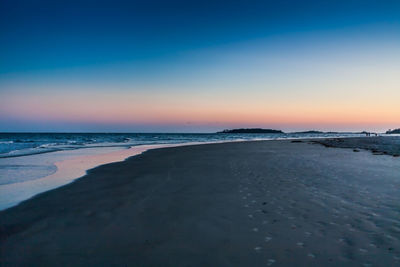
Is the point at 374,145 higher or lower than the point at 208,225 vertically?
higher

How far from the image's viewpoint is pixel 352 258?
4707mm

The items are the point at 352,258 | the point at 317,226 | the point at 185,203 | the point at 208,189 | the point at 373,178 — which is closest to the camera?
the point at 352,258

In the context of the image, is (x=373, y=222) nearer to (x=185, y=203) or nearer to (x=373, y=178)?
(x=185, y=203)

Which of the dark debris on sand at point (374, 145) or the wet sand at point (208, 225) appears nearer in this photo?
the wet sand at point (208, 225)

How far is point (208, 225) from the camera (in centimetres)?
640

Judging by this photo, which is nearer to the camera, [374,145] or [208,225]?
[208,225]

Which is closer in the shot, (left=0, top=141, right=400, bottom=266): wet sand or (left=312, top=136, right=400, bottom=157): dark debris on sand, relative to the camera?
(left=0, top=141, right=400, bottom=266): wet sand

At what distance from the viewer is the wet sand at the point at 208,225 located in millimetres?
4805

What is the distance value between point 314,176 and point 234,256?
921 centimetres

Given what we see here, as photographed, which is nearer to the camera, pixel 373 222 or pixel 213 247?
pixel 213 247

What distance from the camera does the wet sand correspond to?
4.80 m

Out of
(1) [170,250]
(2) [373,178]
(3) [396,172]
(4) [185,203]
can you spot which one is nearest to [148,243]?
(1) [170,250]

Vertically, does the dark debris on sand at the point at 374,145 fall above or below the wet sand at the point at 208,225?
above

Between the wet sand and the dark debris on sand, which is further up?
the dark debris on sand
